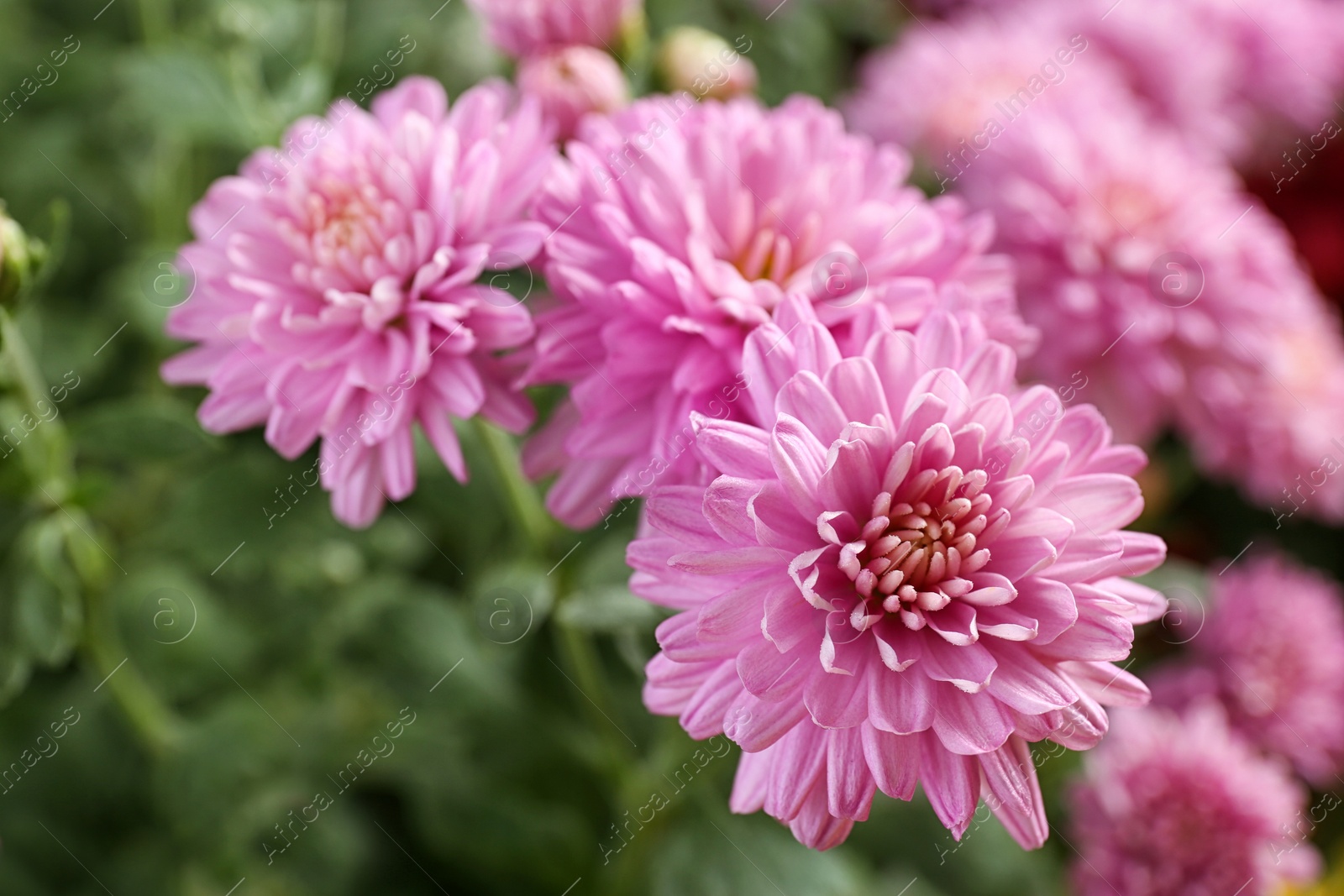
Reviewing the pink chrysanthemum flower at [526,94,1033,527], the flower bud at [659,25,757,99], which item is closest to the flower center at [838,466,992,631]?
the pink chrysanthemum flower at [526,94,1033,527]

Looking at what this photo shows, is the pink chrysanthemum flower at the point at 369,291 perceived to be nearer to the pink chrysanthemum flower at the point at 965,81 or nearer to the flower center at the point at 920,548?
the flower center at the point at 920,548

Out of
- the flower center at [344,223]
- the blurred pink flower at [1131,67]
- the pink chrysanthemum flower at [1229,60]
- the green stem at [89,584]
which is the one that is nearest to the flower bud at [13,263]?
the green stem at [89,584]

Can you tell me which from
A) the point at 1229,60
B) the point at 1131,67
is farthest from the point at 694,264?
the point at 1229,60

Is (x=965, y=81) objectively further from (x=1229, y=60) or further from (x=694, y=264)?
(x=694, y=264)

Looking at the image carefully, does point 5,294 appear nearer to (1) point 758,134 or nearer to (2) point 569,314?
(2) point 569,314

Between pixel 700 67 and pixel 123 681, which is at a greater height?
pixel 700 67

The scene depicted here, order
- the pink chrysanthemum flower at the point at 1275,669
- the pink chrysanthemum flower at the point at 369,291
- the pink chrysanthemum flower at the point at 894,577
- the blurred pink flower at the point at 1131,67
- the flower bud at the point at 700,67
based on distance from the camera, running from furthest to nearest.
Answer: the blurred pink flower at the point at 1131,67 → the pink chrysanthemum flower at the point at 1275,669 → the flower bud at the point at 700,67 → the pink chrysanthemum flower at the point at 369,291 → the pink chrysanthemum flower at the point at 894,577
